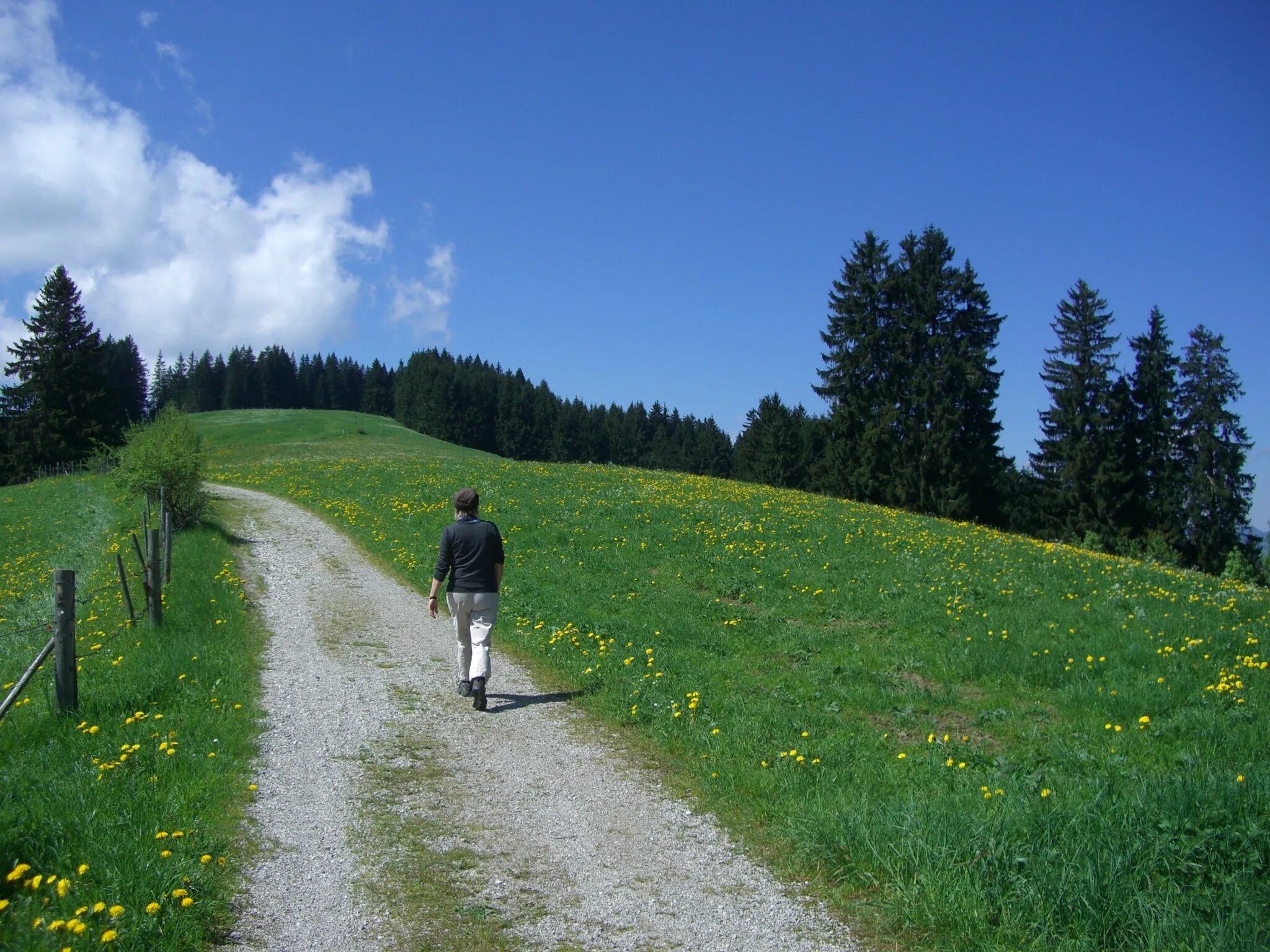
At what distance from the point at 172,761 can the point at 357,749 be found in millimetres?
1463

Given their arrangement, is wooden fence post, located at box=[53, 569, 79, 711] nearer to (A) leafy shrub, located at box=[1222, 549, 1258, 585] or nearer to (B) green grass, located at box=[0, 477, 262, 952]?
(B) green grass, located at box=[0, 477, 262, 952]

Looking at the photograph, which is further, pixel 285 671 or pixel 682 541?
pixel 682 541

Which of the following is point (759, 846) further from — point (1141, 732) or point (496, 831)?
point (1141, 732)

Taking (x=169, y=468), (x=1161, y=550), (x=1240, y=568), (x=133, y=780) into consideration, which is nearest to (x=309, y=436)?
(x=169, y=468)

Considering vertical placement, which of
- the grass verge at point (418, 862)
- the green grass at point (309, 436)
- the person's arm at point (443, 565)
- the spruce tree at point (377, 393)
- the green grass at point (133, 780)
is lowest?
the grass verge at point (418, 862)

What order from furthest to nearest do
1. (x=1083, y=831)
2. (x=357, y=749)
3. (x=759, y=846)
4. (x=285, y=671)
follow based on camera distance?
(x=285, y=671) → (x=357, y=749) → (x=759, y=846) → (x=1083, y=831)

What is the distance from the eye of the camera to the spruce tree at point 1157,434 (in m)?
40.7

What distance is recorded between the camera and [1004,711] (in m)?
8.21

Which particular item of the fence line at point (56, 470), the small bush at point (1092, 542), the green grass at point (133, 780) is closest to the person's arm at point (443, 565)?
the green grass at point (133, 780)

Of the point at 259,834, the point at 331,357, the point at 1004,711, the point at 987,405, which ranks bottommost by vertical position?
the point at 259,834

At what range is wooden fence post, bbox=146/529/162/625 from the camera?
11.0m

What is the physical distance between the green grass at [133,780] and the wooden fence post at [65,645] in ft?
0.61

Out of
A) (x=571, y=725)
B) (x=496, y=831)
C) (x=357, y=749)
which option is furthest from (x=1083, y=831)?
(x=357, y=749)

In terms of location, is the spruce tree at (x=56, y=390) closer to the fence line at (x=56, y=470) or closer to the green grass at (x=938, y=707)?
the fence line at (x=56, y=470)
